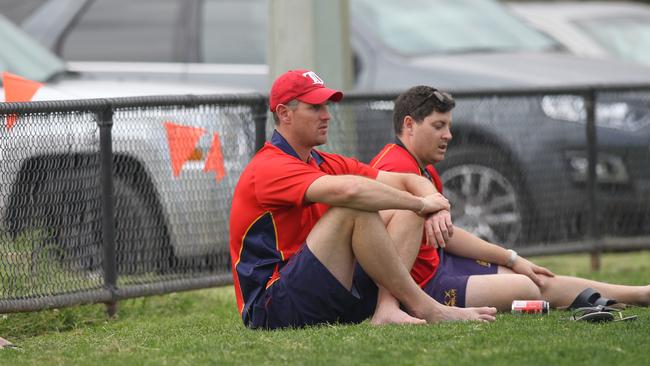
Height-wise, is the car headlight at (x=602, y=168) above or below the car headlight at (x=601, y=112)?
below

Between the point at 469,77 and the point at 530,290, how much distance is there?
3575 mm

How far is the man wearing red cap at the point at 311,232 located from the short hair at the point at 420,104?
1.45ft

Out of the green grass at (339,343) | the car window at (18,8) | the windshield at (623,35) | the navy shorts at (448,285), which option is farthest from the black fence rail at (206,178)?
the windshield at (623,35)

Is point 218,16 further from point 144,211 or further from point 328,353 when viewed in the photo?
point 328,353

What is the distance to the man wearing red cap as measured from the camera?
6152 mm

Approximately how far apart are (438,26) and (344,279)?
5289mm

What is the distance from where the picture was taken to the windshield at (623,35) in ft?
46.0

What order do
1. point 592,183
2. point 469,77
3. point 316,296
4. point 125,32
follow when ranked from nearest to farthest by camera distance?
point 316,296
point 592,183
point 469,77
point 125,32

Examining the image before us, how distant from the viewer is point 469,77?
10.2 meters

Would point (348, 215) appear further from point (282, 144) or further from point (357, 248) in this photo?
point (282, 144)

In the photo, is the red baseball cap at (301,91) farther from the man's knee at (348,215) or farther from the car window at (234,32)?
the car window at (234,32)

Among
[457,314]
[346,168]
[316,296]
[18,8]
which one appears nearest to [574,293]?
[457,314]

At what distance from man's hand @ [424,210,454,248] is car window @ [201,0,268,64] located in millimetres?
4194

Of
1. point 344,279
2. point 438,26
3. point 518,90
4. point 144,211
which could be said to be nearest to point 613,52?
point 438,26
